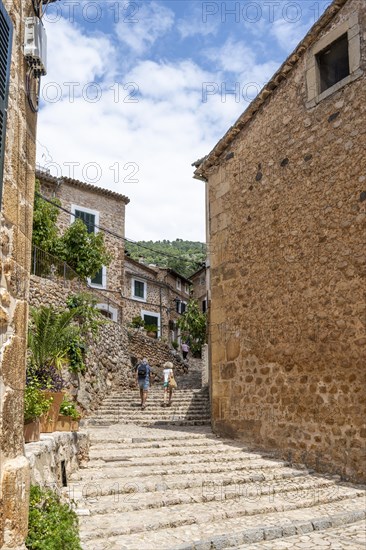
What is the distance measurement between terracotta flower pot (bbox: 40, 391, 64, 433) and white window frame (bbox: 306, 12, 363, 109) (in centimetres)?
625

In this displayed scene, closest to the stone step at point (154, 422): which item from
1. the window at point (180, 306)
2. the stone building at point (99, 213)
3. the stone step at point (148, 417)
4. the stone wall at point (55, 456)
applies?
the stone step at point (148, 417)

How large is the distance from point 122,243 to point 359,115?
22.1 m

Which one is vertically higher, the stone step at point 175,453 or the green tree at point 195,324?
the green tree at point 195,324

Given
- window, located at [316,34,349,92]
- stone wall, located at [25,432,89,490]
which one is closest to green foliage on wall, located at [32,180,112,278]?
window, located at [316,34,349,92]

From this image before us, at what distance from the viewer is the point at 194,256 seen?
51594mm

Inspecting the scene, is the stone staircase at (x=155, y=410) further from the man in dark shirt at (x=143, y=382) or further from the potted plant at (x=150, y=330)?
the potted plant at (x=150, y=330)

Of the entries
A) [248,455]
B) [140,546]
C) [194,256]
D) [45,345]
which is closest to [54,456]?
[140,546]

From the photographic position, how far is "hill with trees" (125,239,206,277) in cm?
4061

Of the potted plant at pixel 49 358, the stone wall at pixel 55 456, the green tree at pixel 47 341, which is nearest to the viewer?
the stone wall at pixel 55 456

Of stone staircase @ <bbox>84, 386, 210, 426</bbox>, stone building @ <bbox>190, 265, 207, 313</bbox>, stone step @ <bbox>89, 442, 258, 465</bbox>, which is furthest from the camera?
stone building @ <bbox>190, 265, 207, 313</bbox>

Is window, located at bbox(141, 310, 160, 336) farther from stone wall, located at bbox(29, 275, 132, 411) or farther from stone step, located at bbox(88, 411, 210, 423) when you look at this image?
stone step, located at bbox(88, 411, 210, 423)

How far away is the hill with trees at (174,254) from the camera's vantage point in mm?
40612

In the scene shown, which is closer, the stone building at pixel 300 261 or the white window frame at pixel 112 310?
the stone building at pixel 300 261

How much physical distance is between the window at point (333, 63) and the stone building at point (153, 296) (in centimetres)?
2186
